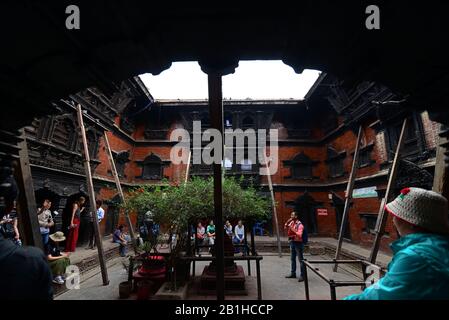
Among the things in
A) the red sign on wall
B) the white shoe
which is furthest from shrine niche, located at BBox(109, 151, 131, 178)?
the red sign on wall

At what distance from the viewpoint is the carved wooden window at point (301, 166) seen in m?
16.3

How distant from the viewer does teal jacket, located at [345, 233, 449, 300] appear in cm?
117

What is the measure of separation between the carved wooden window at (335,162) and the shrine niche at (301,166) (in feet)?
3.74

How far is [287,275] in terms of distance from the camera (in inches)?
307

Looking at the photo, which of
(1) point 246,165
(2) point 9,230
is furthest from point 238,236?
(2) point 9,230

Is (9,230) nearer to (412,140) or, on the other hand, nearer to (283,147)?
(412,140)

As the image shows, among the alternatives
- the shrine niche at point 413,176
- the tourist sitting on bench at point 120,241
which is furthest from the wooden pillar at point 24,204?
the shrine niche at point 413,176

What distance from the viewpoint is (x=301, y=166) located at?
1652cm

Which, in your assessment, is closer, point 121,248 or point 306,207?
point 121,248

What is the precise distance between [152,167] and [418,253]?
17.1m

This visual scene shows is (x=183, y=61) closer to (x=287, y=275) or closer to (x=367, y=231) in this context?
(x=287, y=275)

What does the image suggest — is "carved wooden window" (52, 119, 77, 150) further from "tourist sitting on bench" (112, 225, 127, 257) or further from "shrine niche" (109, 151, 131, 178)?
"tourist sitting on bench" (112, 225, 127, 257)

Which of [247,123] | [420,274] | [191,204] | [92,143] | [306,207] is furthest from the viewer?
[247,123]

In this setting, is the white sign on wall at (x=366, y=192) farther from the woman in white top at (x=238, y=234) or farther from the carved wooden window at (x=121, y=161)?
the carved wooden window at (x=121, y=161)
